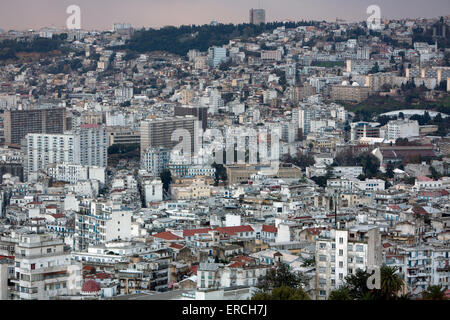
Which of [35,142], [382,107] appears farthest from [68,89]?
[35,142]

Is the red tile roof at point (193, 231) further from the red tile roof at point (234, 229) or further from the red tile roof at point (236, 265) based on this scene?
the red tile roof at point (236, 265)

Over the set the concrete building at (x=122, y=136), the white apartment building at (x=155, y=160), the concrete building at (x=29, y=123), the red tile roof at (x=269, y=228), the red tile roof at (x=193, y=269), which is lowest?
the red tile roof at (x=193, y=269)

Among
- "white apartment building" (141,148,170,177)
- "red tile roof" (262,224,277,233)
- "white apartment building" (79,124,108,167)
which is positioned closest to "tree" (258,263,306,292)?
"red tile roof" (262,224,277,233)

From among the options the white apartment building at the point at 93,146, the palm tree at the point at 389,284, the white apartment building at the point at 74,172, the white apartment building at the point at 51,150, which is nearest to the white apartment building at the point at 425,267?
the palm tree at the point at 389,284

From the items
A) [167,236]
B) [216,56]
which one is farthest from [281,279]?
[216,56]

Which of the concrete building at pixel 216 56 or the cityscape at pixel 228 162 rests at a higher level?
the concrete building at pixel 216 56

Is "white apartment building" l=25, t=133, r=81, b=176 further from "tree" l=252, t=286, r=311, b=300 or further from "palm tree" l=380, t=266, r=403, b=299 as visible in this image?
"tree" l=252, t=286, r=311, b=300

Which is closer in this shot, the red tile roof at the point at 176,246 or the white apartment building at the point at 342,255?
the white apartment building at the point at 342,255
